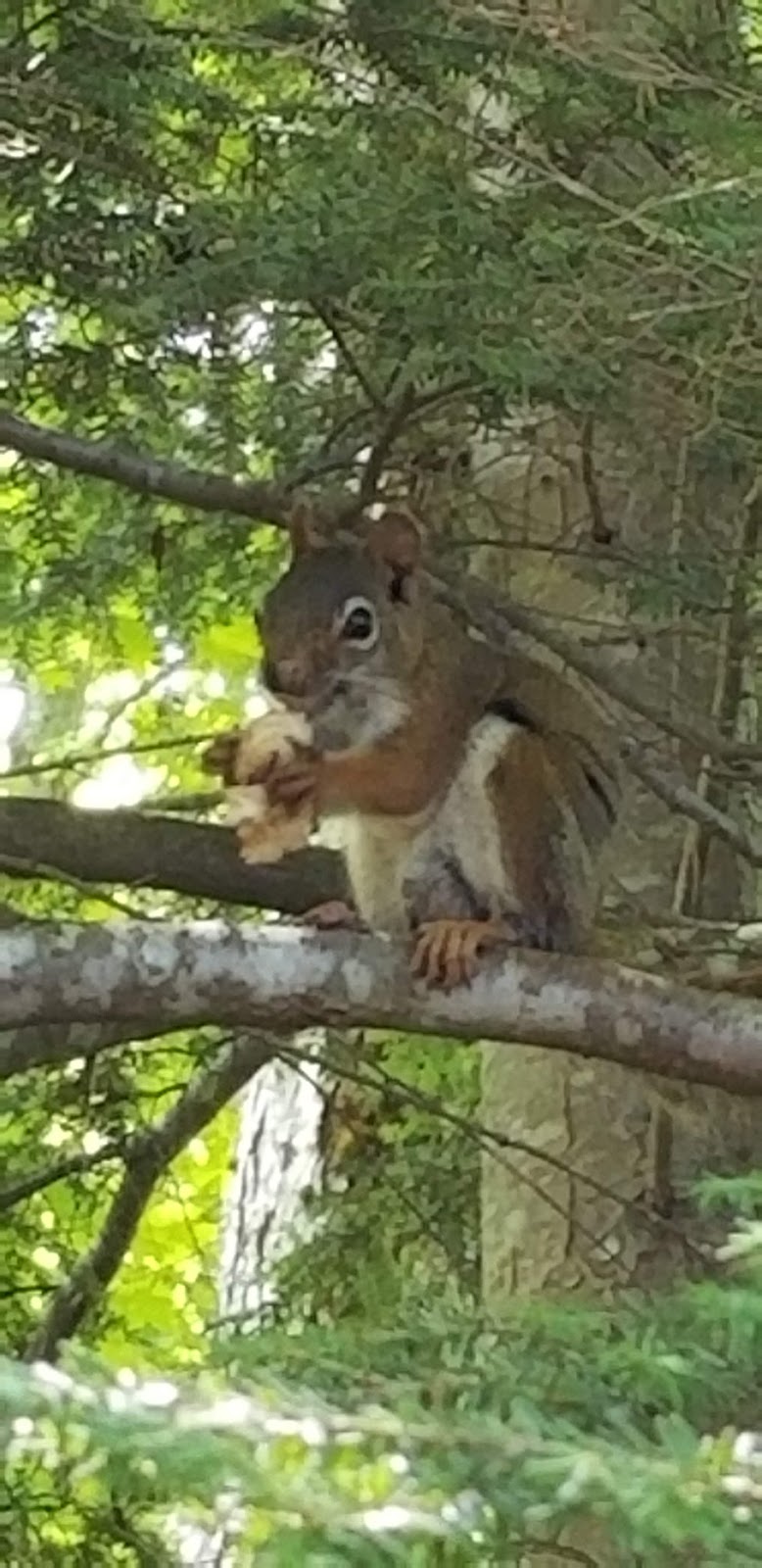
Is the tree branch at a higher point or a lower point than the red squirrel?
higher

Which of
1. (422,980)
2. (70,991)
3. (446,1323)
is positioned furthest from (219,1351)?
(422,980)

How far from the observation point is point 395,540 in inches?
91.7

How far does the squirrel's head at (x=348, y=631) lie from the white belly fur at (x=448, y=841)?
3.6 inches

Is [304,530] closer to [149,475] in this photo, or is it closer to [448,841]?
[149,475]

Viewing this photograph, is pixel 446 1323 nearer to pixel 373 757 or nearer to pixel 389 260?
pixel 389 260

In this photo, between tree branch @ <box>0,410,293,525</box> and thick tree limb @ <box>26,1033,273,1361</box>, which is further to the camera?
thick tree limb @ <box>26,1033,273,1361</box>

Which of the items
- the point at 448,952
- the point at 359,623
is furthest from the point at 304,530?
the point at 448,952

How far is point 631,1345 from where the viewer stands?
3.43 ft

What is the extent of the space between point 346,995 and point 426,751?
0.50 m

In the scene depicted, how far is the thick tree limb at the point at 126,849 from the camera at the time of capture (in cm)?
229

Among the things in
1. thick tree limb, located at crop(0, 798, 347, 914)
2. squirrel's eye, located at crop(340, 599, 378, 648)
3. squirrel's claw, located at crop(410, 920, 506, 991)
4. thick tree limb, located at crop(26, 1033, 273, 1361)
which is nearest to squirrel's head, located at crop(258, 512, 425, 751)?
squirrel's eye, located at crop(340, 599, 378, 648)

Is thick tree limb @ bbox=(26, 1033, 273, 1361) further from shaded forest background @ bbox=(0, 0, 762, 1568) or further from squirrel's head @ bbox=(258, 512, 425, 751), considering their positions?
squirrel's head @ bbox=(258, 512, 425, 751)

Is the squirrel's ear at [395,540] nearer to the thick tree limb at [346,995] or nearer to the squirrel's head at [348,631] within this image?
the squirrel's head at [348,631]

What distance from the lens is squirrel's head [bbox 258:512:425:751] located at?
2.27 metres
